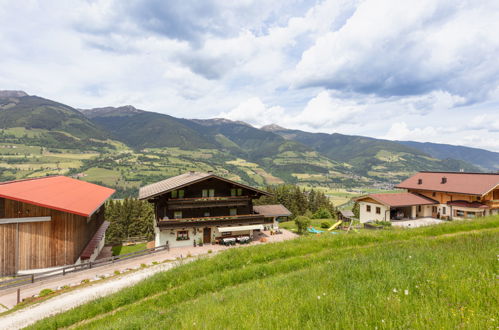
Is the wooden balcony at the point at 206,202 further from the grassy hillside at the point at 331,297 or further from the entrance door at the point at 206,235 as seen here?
the grassy hillside at the point at 331,297

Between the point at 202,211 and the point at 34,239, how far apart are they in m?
18.7

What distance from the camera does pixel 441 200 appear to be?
4116 cm

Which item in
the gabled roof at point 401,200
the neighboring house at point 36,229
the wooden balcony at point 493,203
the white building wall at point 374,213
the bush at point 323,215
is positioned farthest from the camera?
the bush at point 323,215

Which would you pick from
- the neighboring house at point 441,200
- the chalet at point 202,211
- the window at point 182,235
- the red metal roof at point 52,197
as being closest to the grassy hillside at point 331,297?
the red metal roof at point 52,197

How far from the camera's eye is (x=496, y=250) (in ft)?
21.2

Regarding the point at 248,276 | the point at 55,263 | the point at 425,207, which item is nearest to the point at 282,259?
the point at 248,276

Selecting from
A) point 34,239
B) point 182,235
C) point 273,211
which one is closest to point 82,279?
point 34,239

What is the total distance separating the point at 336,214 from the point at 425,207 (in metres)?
30.7

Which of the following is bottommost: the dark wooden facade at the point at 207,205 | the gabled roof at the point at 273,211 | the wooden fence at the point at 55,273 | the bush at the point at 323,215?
the bush at the point at 323,215

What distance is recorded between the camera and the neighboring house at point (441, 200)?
1455 inches

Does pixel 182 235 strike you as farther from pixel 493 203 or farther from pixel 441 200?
pixel 493 203

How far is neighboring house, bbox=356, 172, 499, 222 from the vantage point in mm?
36963

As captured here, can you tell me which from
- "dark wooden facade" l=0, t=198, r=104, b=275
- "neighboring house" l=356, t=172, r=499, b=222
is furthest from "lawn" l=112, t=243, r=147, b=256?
"neighboring house" l=356, t=172, r=499, b=222

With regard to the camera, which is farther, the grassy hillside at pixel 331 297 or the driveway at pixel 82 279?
the driveway at pixel 82 279
